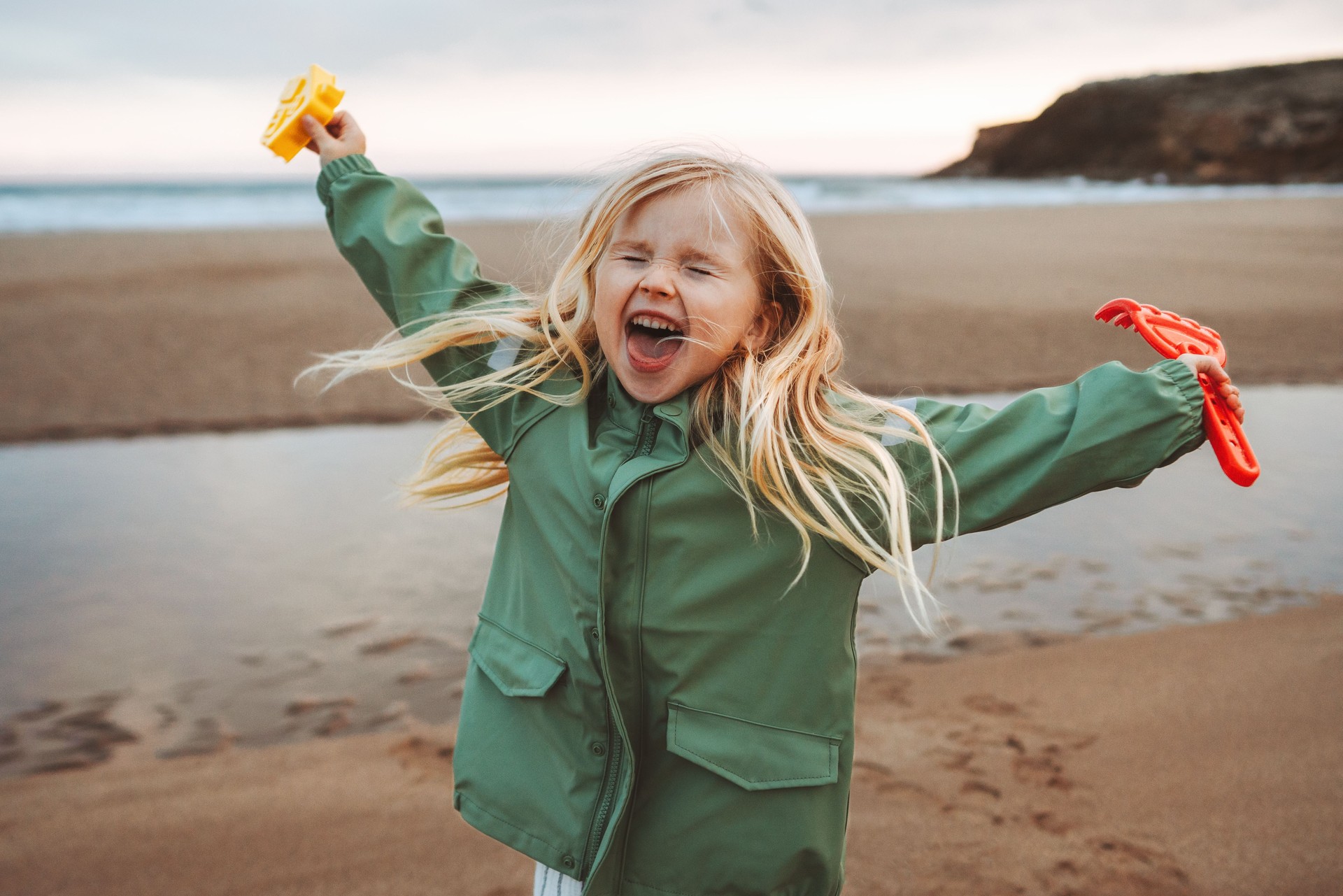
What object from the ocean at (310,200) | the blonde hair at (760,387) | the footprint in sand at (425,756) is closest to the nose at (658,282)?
the blonde hair at (760,387)

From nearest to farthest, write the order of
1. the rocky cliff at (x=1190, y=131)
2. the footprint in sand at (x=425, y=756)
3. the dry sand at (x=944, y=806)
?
the dry sand at (x=944, y=806), the footprint in sand at (x=425, y=756), the rocky cliff at (x=1190, y=131)

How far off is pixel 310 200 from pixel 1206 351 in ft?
81.1

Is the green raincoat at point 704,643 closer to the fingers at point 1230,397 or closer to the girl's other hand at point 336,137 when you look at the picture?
the fingers at point 1230,397

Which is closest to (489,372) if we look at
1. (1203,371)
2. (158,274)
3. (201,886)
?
(1203,371)

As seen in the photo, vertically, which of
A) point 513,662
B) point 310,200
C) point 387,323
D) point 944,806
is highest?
point 310,200

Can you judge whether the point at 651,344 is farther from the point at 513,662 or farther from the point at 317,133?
the point at 317,133

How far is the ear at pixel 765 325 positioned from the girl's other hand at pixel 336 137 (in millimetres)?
847

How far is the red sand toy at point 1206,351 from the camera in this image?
141 centimetres

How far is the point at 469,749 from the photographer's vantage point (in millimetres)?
1607

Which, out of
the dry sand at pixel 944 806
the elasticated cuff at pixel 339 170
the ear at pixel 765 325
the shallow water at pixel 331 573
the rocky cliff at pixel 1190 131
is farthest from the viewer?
the rocky cliff at pixel 1190 131

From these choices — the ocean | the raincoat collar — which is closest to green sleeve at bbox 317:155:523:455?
the raincoat collar

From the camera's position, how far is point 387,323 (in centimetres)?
825

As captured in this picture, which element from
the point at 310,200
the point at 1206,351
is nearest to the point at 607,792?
the point at 1206,351

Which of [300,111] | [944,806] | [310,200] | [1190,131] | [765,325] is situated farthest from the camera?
[1190,131]
